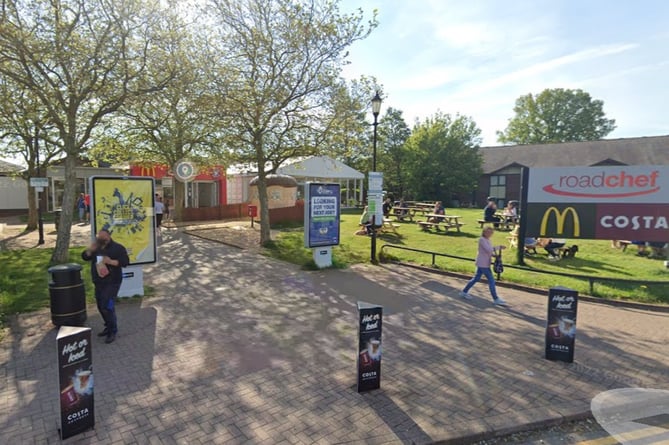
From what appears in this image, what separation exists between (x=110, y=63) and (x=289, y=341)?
8978 millimetres

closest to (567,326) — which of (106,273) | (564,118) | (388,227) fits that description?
(106,273)

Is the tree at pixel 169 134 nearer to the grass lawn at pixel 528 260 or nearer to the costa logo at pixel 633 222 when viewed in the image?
the grass lawn at pixel 528 260

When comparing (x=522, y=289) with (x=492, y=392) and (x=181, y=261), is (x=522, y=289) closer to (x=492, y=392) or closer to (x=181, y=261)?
(x=492, y=392)

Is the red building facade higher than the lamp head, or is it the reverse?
the lamp head

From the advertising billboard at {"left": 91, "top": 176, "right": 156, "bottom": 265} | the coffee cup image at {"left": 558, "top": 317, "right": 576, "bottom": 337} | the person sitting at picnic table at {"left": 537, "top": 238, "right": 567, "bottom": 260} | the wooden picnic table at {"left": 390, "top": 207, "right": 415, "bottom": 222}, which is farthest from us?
the wooden picnic table at {"left": 390, "top": 207, "right": 415, "bottom": 222}

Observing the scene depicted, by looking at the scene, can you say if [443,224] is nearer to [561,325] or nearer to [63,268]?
[561,325]

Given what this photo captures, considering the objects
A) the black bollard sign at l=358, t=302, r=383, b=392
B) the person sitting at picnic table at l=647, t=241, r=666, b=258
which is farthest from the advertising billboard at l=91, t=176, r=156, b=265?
the person sitting at picnic table at l=647, t=241, r=666, b=258

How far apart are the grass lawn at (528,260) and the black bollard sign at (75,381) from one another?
318 inches

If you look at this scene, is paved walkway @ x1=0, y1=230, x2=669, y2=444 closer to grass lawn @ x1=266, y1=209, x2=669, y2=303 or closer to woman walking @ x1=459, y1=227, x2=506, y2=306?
woman walking @ x1=459, y1=227, x2=506, y2=306

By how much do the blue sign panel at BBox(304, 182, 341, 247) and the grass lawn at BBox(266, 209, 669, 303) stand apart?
0.81 m

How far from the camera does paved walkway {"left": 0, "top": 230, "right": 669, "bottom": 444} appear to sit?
389cm

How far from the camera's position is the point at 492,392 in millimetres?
4637

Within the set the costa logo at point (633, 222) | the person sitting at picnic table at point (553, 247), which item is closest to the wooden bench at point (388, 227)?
the person sitting at picnic table at point (553, 247)

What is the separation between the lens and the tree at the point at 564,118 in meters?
59.2
